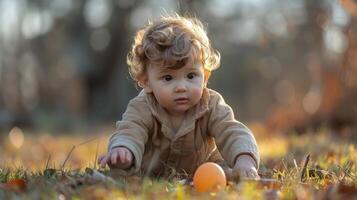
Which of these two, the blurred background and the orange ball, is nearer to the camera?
the orange ball

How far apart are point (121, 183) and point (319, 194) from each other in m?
0.88

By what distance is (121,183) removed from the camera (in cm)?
301

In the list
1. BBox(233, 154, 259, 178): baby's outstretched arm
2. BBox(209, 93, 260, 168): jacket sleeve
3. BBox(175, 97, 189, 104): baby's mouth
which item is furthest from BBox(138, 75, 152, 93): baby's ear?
BBox(233, 154, 259, 178): baby's outstretched arm

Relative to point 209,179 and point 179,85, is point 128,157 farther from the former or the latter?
point 209,179

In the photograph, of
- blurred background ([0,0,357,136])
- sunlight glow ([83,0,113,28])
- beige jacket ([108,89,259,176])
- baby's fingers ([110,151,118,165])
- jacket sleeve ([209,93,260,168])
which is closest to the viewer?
baby's fingers ([110,151,118,165])

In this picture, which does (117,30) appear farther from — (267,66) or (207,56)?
(207,56)

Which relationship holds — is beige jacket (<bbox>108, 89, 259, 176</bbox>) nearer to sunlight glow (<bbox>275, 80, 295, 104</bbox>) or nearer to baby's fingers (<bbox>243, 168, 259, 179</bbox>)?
baby's fingers (<bbox>243, 168, 259, 179</bbox>)

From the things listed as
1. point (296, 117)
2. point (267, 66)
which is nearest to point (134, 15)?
point (267, 66)

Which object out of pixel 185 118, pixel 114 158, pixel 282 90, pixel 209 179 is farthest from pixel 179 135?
pixel 282 90

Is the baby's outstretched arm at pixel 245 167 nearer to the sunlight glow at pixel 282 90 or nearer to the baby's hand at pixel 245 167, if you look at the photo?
the baby's hand at pixel 245 167

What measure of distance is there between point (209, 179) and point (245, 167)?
60 centimetres

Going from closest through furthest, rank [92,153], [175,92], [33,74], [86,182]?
[86,182], [175,92], [92,153], [33,74]

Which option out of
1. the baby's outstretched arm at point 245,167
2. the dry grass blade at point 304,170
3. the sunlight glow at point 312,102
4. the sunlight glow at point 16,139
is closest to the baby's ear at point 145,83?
the baby's outstretched arm at point 245,167

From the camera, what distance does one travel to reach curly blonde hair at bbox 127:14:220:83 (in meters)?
3.67
